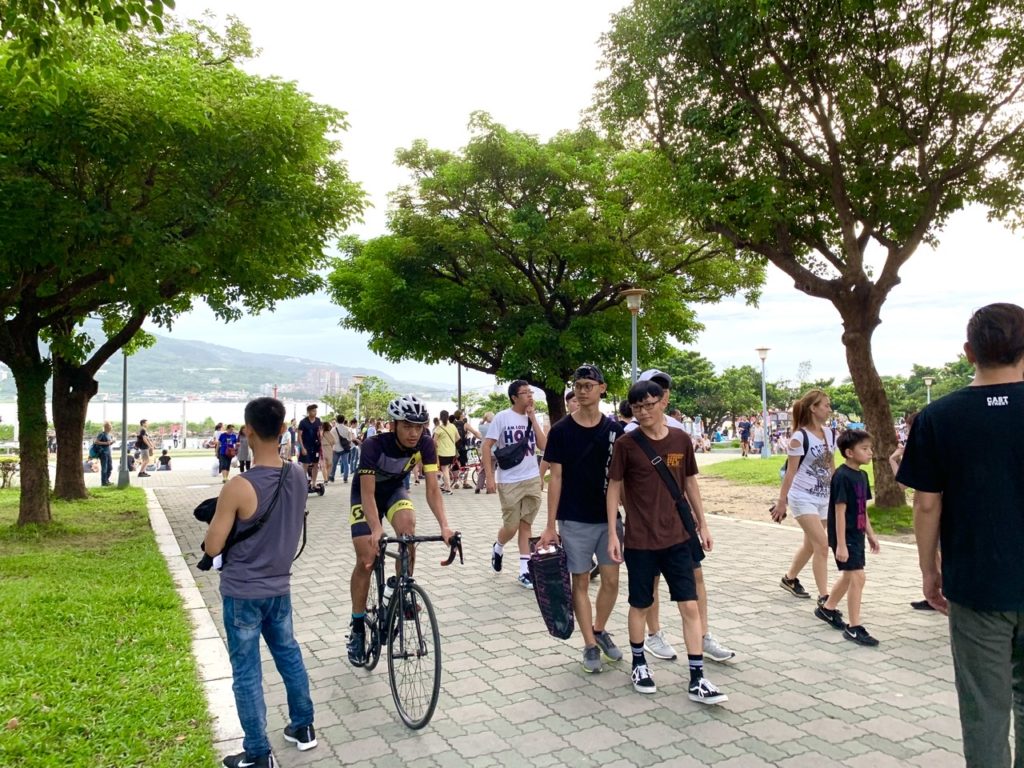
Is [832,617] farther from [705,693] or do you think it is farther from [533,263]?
[533,263]

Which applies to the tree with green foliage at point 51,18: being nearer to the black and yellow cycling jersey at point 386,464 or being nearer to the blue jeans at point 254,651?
the black and yellow cycling jersey at point 386,464

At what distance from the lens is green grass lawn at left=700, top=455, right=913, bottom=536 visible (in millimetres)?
10891

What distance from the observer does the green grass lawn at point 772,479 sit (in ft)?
35.7

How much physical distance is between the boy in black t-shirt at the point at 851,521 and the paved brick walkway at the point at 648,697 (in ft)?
0.85

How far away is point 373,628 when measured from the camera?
4.88 metres

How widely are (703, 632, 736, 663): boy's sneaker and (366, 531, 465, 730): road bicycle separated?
2.00 meters

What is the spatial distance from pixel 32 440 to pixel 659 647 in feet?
33.8

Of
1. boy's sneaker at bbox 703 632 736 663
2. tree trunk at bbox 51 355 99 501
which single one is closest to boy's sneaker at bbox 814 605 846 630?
boy's sneaker at bbox 703 632 736 663

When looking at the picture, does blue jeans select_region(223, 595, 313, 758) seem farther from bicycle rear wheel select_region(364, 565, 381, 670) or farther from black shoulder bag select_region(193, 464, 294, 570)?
bicycle rear wheel select_region(364, 565, 381, 670)

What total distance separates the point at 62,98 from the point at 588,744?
6.08 meters

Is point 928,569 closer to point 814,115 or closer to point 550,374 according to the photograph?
point 814,115

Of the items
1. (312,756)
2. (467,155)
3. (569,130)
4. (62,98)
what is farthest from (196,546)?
(569,130)

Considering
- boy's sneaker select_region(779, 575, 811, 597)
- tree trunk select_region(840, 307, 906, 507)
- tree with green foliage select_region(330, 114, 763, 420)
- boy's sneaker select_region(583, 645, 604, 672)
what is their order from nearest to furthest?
boy's sneaker select_region(583, 645, 604, 672)
boy's sneaker select_region(779, 575, 811, 597)
tree trunk select_region(840, 307, 906, 507)
tree with green foliage select_region(330, 114, 763, 420)

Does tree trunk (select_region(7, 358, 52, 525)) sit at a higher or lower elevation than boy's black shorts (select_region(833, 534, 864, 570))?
higher
